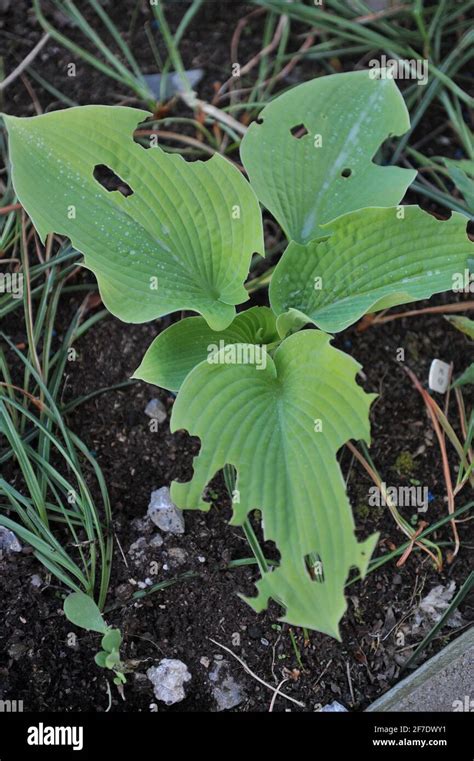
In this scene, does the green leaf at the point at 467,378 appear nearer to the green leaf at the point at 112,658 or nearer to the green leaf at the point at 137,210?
the green leaf at the point at 137,210

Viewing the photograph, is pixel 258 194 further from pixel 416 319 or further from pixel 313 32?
pixel 313 32

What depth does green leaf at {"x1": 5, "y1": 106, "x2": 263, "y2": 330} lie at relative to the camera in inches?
51.8

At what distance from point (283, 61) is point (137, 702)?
156cm

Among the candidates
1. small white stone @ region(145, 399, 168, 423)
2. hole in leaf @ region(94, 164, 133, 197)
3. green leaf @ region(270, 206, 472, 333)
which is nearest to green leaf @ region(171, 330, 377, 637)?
green leaf @ region(270, 206, 472, 333)

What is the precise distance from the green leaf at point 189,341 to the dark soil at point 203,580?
0.80ft

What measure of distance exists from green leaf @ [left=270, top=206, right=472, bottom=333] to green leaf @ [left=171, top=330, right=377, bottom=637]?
0.12 meters

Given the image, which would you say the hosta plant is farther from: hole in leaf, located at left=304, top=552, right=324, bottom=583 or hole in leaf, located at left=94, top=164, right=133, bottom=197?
hole in leaf, located at left=94, top=164, right=133, bottom=197

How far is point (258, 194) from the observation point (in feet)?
4.70

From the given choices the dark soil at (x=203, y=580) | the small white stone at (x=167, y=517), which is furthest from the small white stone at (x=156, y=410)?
the small white stone at (x=167, y=517)

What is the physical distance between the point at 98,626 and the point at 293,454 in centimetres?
44

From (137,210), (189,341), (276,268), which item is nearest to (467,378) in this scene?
(276,268)

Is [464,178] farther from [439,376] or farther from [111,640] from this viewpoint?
[111,640]

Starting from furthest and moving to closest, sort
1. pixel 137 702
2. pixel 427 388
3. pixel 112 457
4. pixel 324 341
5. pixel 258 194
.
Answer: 1. pixel 427 388
2. pixel 112 457
3. pixel 258 194
4. pixel 137 702
5. pixel 324 341

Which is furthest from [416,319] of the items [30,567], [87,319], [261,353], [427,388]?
[30,567]
